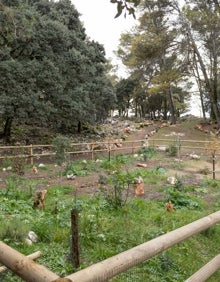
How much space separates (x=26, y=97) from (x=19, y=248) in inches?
452

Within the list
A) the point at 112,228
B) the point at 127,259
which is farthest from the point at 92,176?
the point at 127,259

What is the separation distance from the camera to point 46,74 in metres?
15.8

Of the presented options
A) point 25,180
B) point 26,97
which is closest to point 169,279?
point 25,180

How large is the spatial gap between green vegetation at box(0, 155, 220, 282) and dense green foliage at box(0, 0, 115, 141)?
7.64m

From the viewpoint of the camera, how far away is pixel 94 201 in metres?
7.08

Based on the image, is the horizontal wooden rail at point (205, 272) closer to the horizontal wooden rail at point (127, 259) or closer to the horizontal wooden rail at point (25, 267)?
the horizontal wooden rail at point (127, 259)

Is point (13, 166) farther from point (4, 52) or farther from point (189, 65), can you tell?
point (189, 65)

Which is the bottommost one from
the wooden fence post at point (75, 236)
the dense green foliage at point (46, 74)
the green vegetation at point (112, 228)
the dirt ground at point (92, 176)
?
the dirt ground at point (92, 176)

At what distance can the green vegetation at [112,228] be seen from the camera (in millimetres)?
4320

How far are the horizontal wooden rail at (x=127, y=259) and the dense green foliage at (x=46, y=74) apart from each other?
12.8m

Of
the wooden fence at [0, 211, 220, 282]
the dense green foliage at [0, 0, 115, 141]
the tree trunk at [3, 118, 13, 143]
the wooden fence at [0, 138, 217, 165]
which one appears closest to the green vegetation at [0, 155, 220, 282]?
the wooden fence at [0, 211, 220, 282]

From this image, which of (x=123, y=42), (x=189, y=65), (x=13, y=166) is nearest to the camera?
(x=13, y=166)

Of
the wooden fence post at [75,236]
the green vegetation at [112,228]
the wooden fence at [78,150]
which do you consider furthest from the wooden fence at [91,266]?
the wooden fence at [78,150]

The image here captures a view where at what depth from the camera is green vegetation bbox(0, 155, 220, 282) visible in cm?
432
